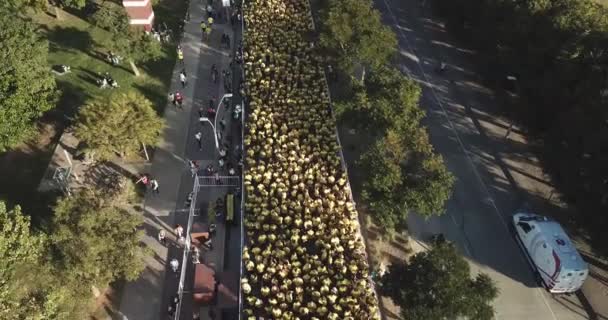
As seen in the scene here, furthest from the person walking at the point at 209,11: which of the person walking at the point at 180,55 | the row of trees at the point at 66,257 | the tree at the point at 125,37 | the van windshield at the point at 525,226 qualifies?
the van windshield at the point at 525,226

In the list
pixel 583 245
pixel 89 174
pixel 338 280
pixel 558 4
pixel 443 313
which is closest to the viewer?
pixel 443 313

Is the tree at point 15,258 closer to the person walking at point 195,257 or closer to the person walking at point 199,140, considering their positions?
the person walking at point 195,257

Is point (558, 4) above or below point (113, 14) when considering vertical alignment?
above

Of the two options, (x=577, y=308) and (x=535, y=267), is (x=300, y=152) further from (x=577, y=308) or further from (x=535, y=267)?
(x=577, y=308)

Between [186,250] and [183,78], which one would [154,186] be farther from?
[183,78]

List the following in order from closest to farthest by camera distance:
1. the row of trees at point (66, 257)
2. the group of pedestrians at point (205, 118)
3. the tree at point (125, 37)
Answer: the row of trees at point (66, 257)
the group of pedestrians at point (205, 118)
the tree at point (125, 37)

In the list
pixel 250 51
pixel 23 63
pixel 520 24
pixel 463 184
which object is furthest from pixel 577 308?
pixel 23 63

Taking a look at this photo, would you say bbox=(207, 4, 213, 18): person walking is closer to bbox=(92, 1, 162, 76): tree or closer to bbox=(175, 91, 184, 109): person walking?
bbox=(92, 1, 162, 76): tree
